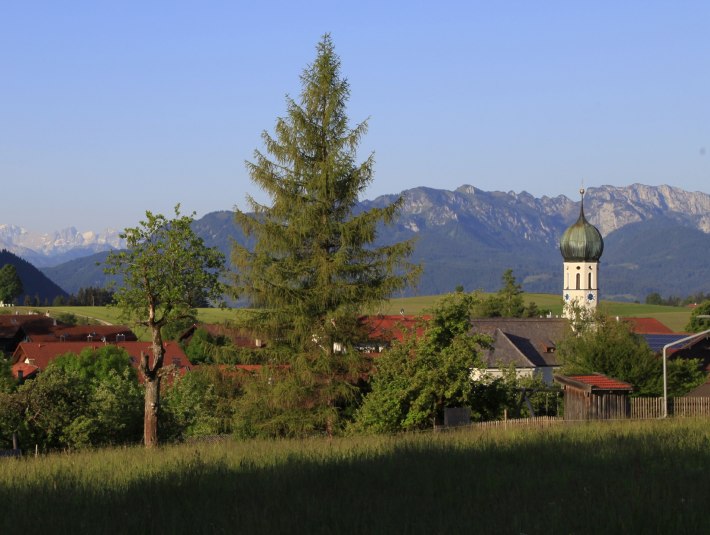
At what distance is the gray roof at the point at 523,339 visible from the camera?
10306cm

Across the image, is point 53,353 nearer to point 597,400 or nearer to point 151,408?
point 151,408

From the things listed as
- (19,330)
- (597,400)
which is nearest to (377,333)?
(597,400)

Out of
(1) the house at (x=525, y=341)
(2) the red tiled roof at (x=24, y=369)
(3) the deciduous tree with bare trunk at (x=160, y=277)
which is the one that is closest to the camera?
(3) the deciduous tree with bare trunk at (x=160, y=277)

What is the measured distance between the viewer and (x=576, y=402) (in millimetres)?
37125

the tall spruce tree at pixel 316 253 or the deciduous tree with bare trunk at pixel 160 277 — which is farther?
the tall spruce tree at pixel 316 253

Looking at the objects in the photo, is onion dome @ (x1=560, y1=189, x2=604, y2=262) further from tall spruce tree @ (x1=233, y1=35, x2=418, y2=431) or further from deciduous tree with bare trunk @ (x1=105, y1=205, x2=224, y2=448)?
deciduous tree with bare trunk @ (x1=105, y1=205, x2=224, y2=448)

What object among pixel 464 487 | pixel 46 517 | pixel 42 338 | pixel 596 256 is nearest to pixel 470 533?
pixel 464 487

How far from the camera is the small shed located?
3647 cm

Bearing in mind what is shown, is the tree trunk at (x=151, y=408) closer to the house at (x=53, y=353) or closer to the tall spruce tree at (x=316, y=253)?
the tall spruce tree at (x=316, y=253)

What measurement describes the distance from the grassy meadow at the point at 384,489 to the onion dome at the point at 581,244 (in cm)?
13032

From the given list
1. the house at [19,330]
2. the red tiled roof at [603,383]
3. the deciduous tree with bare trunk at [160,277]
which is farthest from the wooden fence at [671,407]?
the house at [19,330]

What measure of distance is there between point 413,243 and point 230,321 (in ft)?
22.9

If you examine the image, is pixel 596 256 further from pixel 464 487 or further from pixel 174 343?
pixel 464 487

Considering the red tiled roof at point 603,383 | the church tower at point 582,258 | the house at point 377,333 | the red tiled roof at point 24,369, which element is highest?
the church tower at point 582,258
